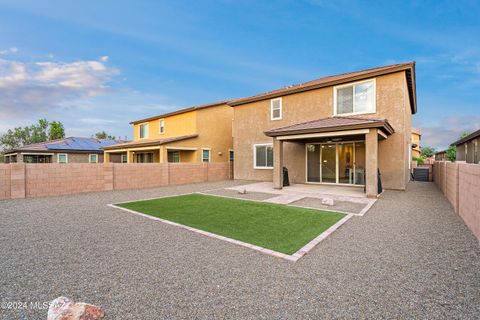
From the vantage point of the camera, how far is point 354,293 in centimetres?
303

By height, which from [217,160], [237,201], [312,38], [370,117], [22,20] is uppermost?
[312,38]

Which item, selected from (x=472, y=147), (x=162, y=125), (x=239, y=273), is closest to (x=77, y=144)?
(x=162, y=125)

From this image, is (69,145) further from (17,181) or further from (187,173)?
(17,181)

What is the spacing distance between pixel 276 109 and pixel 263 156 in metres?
3.58

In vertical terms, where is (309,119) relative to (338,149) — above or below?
above

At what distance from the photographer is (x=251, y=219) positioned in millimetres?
6758

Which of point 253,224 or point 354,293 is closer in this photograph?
point 354,293

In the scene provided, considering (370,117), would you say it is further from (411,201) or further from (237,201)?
(237,201)

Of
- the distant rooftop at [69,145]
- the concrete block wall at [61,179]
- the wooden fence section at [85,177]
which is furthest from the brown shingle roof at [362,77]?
the distant rooftop at [69,145]

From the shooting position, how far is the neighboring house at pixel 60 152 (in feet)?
88.3

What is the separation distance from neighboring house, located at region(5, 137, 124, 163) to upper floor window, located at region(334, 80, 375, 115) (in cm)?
3057

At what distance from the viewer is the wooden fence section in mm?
10477

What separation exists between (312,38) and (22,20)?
20.5 meters

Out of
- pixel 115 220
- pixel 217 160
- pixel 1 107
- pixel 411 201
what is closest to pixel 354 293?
pixel 115 220
